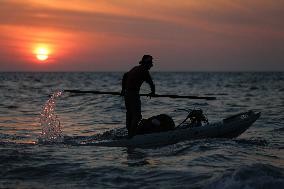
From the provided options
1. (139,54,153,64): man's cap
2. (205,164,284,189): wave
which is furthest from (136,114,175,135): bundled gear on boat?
(205,164,284,189): wave

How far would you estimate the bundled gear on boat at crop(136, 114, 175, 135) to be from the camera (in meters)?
12.0

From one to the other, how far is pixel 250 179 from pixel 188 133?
4.96m

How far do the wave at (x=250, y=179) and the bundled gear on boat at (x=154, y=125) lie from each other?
14.2 feet

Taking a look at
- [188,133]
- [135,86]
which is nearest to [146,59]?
[135,86]

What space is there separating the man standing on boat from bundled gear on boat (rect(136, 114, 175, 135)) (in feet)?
0.69

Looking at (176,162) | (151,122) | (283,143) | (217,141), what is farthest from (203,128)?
(176,162)

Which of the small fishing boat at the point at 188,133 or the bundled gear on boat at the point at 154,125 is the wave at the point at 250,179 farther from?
the bundled gear on boat at the point at 154,125

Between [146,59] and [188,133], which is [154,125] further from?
[146,59]

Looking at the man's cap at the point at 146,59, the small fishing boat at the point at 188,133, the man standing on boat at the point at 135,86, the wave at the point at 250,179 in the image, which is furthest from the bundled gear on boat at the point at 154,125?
the wave at the point at 250,179

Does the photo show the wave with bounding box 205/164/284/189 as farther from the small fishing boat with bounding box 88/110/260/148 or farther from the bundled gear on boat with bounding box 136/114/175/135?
the bundled gear on boat with bounding box 136/114/175/135

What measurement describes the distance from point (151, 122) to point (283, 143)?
3.82 m

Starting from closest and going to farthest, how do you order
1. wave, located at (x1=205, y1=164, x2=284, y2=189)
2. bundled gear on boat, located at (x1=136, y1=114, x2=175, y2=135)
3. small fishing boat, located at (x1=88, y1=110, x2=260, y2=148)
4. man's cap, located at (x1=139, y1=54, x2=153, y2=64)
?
1. wave, located at (x1=205, y1=164, x2=284, y2=189)
2. man's cap, located at (x1=139, y1=54, x2=153, y2=64)
3. small fishing boat, located at (x1=88, y1=110, x2=260, y2=148)
4. bundled gear on boat, located at (x1=136, y1=114, x2=175, y2=135)

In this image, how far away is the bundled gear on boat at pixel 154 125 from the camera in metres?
12.0

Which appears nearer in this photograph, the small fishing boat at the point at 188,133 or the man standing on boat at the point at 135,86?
the man standing on boat at the point at 135,86
